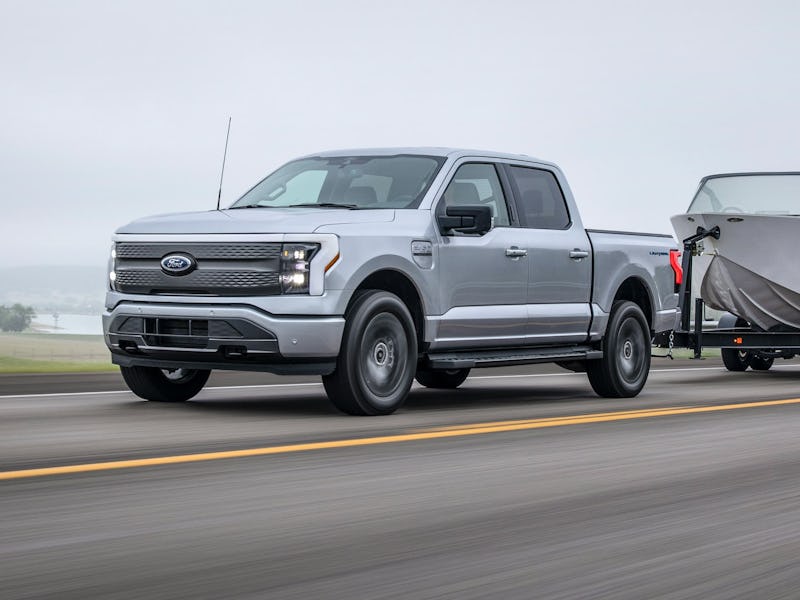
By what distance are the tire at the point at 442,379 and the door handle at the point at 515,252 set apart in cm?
238

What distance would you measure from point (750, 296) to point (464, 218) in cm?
689

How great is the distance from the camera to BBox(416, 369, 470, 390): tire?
1359 centimetres

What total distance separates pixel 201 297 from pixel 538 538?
4822 mm

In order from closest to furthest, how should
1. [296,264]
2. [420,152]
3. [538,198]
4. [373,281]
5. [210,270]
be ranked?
1. [296,264]
2. [210,270]
3. [373,281]
4. [420,152]
5. [538,198]

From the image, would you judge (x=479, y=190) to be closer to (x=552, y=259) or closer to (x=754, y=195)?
(x=552, y=259)

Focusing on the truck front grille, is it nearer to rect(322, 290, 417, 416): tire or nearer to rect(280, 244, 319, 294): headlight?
rect(280, 244, 319, 294): headlight

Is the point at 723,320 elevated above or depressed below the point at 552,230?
below

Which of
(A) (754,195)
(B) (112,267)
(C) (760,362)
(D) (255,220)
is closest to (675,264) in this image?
(A) (754,195)

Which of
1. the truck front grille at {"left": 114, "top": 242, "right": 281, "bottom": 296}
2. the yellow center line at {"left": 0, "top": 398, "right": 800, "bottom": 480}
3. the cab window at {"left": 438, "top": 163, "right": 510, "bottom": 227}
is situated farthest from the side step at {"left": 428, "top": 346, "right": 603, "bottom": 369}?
the truck front grille at {"left": 114, "top": 242, "right": 281, "bottom": 296}

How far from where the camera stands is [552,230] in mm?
12078

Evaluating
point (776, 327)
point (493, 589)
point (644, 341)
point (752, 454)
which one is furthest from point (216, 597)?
point (776, 327)

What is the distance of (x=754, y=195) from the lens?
54.9ft

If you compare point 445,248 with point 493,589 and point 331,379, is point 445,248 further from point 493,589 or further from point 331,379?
point 493,589

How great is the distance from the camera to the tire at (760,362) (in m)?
18.8
